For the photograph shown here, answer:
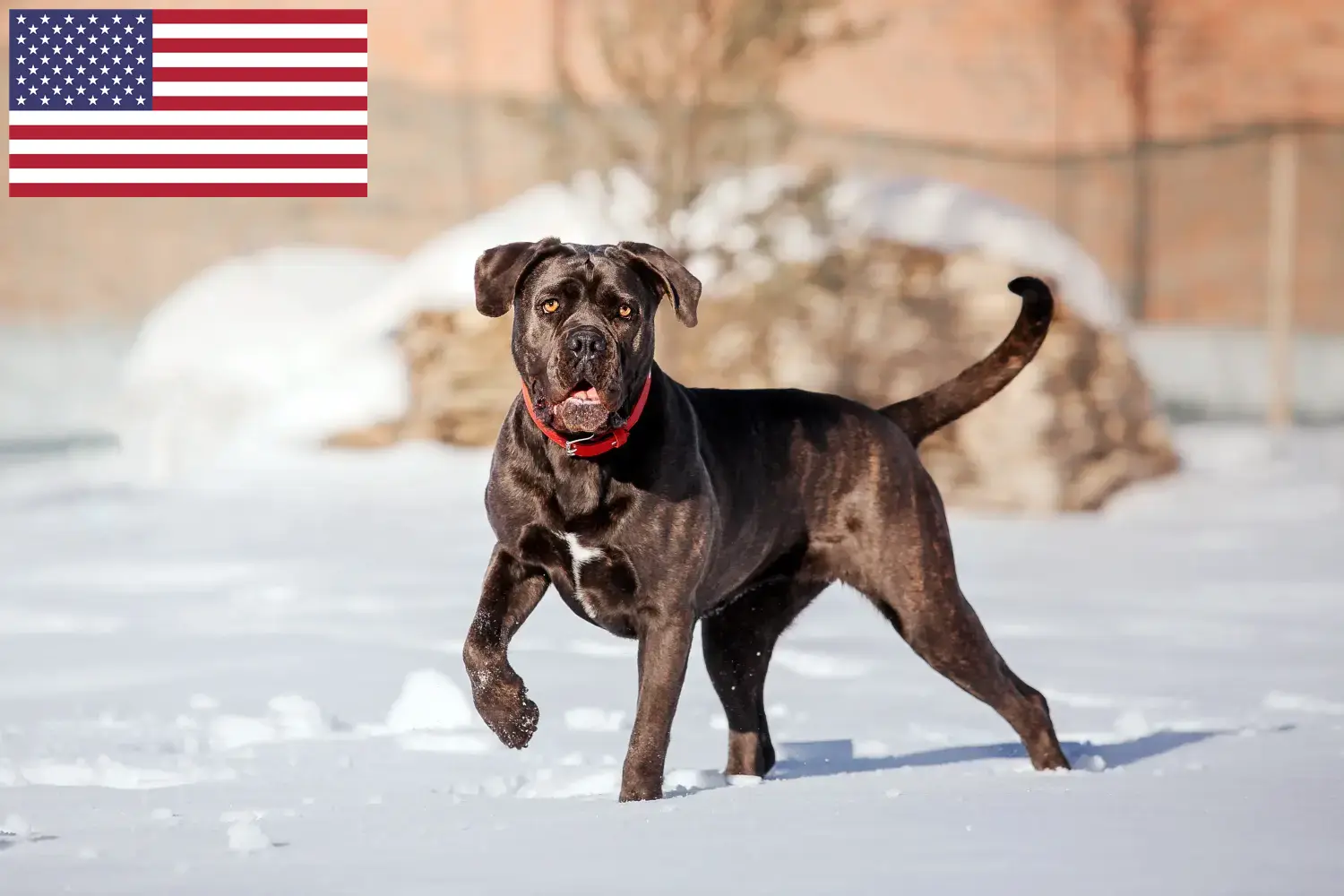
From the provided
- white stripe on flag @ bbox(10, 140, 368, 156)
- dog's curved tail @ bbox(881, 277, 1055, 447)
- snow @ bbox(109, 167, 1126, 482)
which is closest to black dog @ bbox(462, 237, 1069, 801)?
dog's curved tail @ bbox(881, 277, 1055, 447)

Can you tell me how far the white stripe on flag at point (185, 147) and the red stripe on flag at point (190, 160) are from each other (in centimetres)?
2

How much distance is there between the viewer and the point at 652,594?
4.13 m

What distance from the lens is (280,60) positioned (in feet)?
28.6

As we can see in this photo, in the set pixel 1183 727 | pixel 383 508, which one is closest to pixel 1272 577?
pixel 1183 727

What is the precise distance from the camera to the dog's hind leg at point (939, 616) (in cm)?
476

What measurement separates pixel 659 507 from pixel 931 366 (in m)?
8.14

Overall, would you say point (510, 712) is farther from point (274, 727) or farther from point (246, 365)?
point (246, 365)

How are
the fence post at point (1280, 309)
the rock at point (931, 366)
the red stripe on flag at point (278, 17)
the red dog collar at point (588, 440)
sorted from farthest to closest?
the fence post at point (1280, 309), the rock at point (931, 366), the red stripe on flag at point (278, 17), the red dog collar at point (588, 440)

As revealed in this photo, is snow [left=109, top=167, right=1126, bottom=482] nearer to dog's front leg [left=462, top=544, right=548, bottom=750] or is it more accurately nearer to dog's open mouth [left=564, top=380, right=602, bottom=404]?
dog's front leg [left=462, top=544, right=548, bottom=750]

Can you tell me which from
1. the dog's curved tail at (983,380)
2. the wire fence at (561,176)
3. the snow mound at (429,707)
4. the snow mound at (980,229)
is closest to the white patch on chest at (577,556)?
the dog's curved tail at (983,380)

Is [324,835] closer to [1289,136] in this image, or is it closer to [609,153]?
[609,153]

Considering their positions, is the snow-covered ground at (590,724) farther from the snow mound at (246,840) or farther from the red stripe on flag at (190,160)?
the red stripe on flag at (190,160)

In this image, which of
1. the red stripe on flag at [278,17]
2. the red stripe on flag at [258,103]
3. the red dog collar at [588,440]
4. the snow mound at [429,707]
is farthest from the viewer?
the red stripe on flag at [278,17]

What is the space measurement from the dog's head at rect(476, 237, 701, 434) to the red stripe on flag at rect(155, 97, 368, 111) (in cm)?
473
